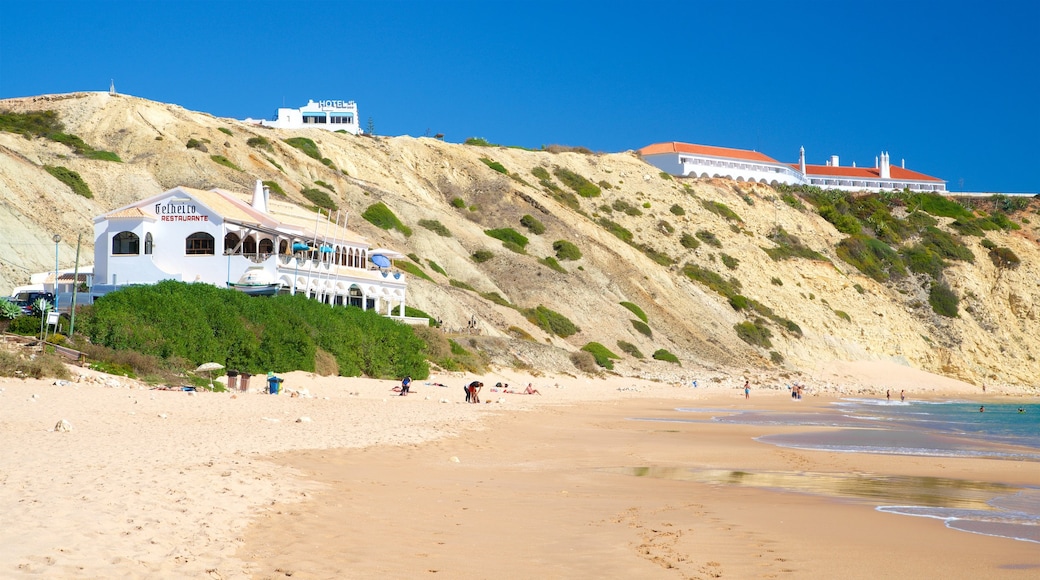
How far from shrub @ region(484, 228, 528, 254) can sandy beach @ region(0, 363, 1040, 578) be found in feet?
140

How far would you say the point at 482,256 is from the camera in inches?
2392

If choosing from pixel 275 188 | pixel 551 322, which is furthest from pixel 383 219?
pixel 551 322

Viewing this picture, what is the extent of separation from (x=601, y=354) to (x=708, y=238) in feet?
94.6

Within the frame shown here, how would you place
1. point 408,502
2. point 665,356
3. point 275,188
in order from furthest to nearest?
point 275,188 → point 665,356 → point 408,502

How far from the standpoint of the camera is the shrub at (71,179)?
172ft

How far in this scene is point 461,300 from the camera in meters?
50.1

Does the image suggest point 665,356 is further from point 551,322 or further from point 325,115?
point 325,115

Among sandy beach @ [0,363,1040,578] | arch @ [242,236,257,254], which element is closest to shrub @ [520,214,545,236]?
arch @ [242,236,257,254]

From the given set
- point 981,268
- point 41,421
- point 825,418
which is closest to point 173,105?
point 825,418

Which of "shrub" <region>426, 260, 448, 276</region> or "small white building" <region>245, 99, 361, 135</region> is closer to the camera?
"shrub" <region>426, 260, 448, 276</region>

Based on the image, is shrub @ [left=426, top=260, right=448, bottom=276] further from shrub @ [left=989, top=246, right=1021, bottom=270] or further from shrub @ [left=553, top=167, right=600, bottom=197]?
shrub @ [left=989, top=246, right=1021, bottom=270]

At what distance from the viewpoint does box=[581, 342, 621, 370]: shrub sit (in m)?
49.1

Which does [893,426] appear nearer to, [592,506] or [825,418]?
[825,418]

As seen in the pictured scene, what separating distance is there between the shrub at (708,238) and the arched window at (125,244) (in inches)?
1880
